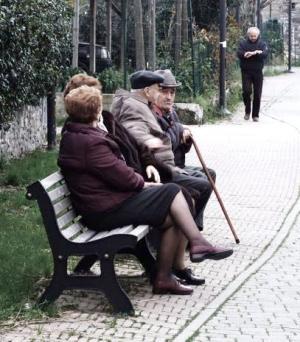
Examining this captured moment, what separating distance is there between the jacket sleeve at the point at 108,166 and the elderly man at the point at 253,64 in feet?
41.1

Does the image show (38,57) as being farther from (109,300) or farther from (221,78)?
(221,78)

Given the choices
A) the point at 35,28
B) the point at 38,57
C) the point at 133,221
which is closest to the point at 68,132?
the point at 133,221

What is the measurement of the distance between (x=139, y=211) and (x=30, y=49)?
518 centimetres

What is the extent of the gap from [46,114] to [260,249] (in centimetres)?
686

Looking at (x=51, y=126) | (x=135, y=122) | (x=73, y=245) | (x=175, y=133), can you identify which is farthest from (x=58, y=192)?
(x=51, y=126)

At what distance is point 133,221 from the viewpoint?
5973 millimetres

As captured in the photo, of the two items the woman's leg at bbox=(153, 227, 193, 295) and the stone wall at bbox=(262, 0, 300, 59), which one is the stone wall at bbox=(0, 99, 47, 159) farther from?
the stone wall at bbox=(262, 0, 300, 59)

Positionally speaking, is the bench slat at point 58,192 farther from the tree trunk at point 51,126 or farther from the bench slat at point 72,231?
the tree trunk at point 51,126

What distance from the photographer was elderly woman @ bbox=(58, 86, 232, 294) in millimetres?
5828

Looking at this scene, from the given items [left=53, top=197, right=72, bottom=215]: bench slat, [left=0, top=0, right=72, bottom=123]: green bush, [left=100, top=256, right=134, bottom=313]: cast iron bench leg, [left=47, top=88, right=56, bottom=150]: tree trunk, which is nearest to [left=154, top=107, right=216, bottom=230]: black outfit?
[left=53, top=197, right=72, bottom=215]: bench slat

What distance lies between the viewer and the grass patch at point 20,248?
5898 millimetres

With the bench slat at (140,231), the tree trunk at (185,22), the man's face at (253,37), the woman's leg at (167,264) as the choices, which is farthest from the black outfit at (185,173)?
the tree trunk at (185,22)

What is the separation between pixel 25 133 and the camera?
13031 mm

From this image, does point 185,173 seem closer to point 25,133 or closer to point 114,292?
point 114,292
